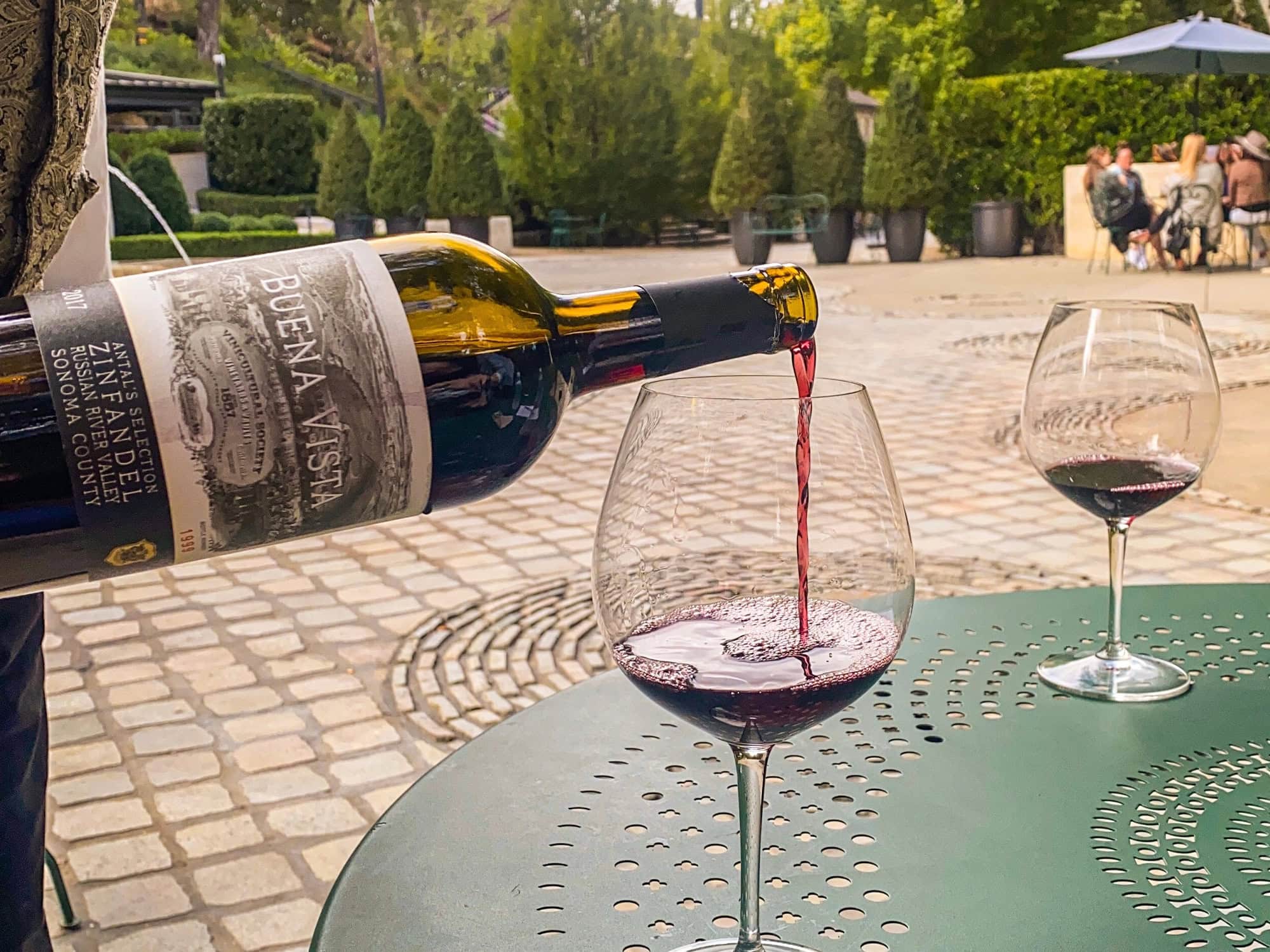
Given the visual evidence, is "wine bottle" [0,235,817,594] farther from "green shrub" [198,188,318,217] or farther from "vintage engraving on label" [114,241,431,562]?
"green shrub" [198,188,318,217]

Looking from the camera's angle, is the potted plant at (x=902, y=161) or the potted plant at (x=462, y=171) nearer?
the potted plant at (x=902, y=161)

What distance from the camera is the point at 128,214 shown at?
49.2ft

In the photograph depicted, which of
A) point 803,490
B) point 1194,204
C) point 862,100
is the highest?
point 862,100

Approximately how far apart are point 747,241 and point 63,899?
15.6 m

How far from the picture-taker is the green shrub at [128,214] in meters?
14.5

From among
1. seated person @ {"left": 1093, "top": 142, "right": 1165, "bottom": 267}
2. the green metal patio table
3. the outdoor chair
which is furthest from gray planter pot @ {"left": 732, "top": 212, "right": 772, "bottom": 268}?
the green metal patio table

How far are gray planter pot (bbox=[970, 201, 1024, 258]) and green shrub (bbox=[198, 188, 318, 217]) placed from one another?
32.1 ft

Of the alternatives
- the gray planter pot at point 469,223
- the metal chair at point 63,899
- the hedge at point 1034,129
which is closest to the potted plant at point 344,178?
the gray planter pot at point 469,223

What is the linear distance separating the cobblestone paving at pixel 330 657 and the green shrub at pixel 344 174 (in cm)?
1474

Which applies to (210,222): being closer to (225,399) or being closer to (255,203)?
(255,203)

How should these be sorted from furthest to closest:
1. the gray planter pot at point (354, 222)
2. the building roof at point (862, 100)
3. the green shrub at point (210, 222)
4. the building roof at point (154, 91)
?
the building roof at point (862, 100) → the gray planter pot at point (354, 222) → the green shrub at point (210, 222) → the building roof at point (154, 91)

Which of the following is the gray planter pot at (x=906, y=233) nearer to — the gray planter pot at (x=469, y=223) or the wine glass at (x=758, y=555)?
the gray planter pot at (x=469, y=223)

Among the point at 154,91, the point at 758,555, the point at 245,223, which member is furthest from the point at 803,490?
the point at 245,223

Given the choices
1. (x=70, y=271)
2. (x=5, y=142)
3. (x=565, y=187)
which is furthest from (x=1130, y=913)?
(x=565, y=187)
